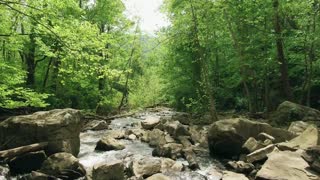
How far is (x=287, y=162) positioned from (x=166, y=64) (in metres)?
25.1

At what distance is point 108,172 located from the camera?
345 inches

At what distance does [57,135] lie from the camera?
1120cm

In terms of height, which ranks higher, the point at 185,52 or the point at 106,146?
the point at 185,52

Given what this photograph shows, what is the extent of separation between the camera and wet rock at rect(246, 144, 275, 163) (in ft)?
34.3

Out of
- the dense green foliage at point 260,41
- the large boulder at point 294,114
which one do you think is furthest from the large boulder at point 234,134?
the dense green foliage at point 260,41

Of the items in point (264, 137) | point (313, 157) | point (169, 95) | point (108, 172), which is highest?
point (169, 95)

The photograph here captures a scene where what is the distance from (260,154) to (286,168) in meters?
2.06

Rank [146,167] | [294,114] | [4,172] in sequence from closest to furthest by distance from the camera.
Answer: [4,172], [146,167], [294,114]

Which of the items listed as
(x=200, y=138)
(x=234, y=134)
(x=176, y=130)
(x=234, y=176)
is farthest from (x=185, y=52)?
(x=234, y=176)

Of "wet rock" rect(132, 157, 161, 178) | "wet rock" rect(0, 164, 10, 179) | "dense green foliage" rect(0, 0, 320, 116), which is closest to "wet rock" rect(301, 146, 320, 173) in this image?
"wet rock" rect(132, 157, 161, 178)

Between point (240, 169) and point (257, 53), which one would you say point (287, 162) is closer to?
point (240, 169)

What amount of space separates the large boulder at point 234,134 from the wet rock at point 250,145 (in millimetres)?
426

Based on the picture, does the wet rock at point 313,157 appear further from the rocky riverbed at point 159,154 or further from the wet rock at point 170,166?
the wet rock at point 170,166

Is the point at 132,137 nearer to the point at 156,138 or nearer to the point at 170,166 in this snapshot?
the point at 156,138
